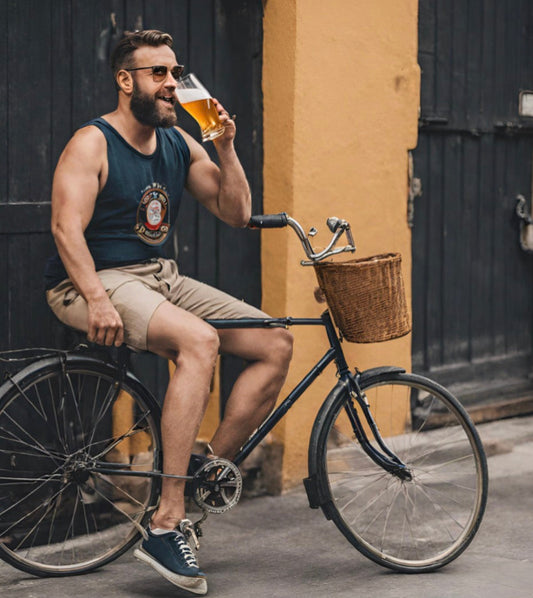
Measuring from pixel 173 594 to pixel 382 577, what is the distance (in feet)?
2.57

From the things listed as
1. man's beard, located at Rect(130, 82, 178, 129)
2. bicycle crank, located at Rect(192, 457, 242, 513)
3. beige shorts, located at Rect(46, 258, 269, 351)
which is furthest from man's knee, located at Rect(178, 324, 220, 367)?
man's beard, located at Rect(130, 82, 178, 129)

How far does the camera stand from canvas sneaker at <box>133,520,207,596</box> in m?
4.04

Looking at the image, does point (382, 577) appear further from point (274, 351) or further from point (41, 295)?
point (41, 295)

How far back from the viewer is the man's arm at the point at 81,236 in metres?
3.95

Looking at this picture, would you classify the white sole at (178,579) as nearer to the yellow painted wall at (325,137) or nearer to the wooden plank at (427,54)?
the yellow painted wall at (325,137)

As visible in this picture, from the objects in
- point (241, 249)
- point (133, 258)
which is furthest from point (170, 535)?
point (241, 249)

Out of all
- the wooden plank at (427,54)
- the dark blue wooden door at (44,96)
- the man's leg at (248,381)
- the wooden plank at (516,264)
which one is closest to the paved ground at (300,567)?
the man's leg at (248,381)

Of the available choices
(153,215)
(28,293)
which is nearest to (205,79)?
(153,215)

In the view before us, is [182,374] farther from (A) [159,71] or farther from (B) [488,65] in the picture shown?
(B) [488,65]

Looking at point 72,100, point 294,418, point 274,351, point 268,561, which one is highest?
point 72,100

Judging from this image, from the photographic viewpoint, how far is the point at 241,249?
5.46 metres

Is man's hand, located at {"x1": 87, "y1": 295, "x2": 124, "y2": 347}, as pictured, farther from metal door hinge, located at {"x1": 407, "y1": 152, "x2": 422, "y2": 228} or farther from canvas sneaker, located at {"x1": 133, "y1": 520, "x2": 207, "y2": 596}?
metal door hinge, located at {"x1": 407, "y1": 152, "x2": 422, "y2": 228}

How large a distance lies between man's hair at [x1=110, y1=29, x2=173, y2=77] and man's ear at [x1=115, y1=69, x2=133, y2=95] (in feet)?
0.07

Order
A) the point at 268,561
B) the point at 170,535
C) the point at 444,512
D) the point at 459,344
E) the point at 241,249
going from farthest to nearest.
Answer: the point at 459,344 → the point at 241,249 → the point at 444,512 → the point at 268,561 → the point at 170,535
